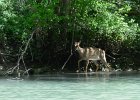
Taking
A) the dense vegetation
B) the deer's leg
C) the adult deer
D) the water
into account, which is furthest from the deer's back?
the water

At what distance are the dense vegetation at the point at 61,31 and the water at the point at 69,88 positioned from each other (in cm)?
267

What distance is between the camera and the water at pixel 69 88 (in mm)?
13664

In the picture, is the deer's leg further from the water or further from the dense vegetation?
the water

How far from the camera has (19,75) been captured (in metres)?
20.5

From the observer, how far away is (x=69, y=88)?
15.8 m

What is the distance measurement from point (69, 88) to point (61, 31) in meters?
7.48

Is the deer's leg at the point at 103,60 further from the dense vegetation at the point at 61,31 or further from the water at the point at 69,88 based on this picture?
the water at the point at 69,88

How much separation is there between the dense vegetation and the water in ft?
8.77

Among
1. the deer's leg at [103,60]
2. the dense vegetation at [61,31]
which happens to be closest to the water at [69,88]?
the dense vegetation at [61,31]

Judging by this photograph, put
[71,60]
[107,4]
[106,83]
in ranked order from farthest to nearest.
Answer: [71,60] < [107,4] < [106,83]

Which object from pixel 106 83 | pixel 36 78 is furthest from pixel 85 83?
pixel 36 78

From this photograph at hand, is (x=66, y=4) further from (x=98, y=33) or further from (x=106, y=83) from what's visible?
(x=106, y=83)

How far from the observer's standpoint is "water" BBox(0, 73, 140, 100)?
44.8ft

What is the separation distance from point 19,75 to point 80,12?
4061 mm
